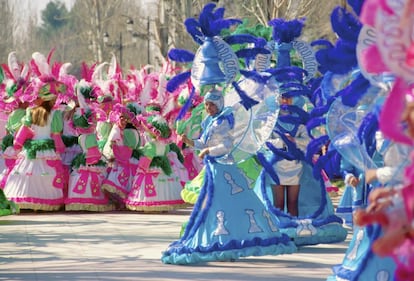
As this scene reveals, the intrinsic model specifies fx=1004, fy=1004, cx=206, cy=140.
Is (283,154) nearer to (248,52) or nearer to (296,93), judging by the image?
Result: (296,93)

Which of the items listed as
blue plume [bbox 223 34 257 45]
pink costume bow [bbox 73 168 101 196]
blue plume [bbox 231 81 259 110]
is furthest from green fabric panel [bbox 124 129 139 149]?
blue plume [bbox 231 81 259 110]

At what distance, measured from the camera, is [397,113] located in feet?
12.5

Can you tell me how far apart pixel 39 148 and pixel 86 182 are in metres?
0.85

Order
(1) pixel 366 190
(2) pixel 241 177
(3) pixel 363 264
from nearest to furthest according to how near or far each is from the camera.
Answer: (3) pixel 363 264, (1) pixel 366 190, (2) pixel 241 177

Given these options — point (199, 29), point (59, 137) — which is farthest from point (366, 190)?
point (59, 137)

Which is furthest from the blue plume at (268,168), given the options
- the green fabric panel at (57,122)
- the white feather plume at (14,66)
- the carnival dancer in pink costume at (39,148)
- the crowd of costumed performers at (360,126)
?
the white feather plume at (14,66)

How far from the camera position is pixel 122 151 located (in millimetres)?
14594

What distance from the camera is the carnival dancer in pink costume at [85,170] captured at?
14289mm

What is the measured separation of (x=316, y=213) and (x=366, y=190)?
120 inches

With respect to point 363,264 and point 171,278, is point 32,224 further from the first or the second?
point 363,264

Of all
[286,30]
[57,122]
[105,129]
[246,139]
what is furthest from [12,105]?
[246,139]

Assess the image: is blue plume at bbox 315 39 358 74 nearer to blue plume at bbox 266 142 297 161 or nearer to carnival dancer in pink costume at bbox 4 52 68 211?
blue plume at bbox 266 142 297 161

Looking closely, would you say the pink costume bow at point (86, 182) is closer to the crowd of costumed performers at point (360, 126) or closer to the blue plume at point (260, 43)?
the blue plume at point (260, 43)

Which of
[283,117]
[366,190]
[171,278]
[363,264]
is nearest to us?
[363,264]
